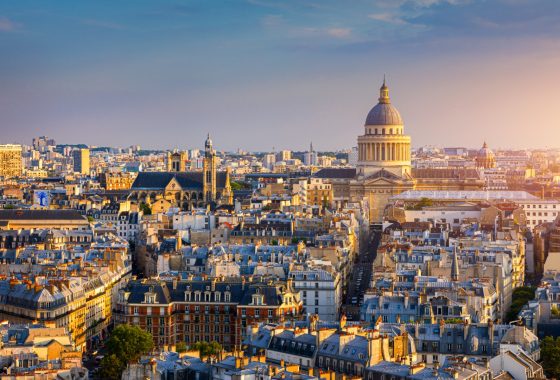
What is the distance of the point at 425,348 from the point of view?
197ft

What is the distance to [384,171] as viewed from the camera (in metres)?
175

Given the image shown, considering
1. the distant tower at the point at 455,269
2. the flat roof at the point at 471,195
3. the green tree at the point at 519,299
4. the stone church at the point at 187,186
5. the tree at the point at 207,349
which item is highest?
the stone church at the point at 187,186

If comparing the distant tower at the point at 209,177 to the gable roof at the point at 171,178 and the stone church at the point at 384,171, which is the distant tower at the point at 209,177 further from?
the stone church at the point at 384,171

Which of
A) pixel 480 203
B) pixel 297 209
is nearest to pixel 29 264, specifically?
pixel 297 209

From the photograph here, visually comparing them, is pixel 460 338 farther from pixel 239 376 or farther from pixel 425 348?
pixel 239 376

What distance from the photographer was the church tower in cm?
17912

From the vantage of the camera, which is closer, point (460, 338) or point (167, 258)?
point (460, 338)

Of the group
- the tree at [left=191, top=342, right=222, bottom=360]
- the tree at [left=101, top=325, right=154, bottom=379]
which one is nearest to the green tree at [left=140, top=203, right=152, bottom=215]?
the tree at [left=101, top=325, right=154, bottom=379]

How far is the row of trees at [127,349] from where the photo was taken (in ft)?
197

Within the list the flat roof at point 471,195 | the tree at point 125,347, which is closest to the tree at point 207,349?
the tree at point 125,347

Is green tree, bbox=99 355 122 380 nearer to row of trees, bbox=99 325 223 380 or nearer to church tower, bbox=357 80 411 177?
row of trees, bbox=99 325 223 380

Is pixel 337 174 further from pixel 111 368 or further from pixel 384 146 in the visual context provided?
pixel 111 368

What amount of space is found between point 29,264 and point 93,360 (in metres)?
21.4

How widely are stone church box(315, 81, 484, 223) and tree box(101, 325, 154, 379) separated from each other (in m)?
109
